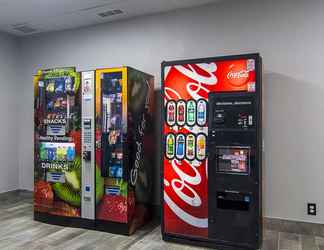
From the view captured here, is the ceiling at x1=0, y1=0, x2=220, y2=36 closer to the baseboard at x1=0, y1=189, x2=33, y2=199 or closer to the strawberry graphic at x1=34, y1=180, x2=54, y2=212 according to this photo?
the strawberry graphic at x1=34, y1=180, x2=54, y2=212

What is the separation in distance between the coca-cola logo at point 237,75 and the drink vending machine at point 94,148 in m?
1.17

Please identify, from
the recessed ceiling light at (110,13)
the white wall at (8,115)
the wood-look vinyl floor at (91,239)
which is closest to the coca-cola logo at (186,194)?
the wood-look vinyl floor at (91,239)

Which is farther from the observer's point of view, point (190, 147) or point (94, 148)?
point (94, 148)

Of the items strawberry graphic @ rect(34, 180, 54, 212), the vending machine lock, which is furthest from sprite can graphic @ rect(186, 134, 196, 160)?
strawberry graphic @ rect(34, 180, 54, 212)

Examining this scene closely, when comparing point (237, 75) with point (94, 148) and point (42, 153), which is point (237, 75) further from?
point (42, 153)

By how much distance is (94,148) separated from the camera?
3.51 meters

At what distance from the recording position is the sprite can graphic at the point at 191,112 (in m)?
3.12

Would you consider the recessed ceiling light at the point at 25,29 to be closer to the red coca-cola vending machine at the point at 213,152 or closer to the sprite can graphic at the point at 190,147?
the red coca-cola vending machine at the point at 213,152

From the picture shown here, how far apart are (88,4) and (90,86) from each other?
3.54 feet

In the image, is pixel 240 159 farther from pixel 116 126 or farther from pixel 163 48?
pixel 163 48

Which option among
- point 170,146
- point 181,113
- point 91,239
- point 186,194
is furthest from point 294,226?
point 91,239

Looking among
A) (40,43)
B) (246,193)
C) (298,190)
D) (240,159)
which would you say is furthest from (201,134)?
(40,43)

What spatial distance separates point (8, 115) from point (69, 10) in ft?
7.46

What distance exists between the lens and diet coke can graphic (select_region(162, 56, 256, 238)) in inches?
120
